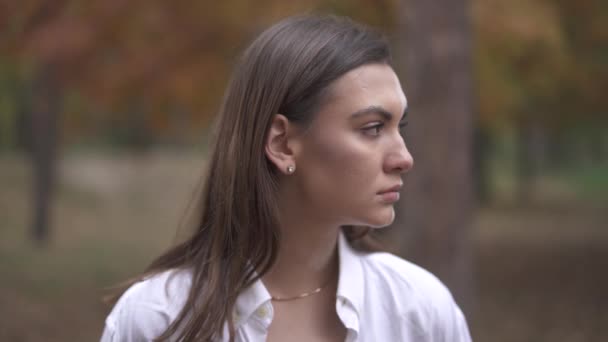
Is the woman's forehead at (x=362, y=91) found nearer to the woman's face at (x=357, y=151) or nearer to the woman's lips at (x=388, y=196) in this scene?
the woman's face at (x=357, y=151)

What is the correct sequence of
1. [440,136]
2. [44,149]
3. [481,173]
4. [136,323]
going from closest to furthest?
[136,323] → [440,136] → [44,149] → [481,173]

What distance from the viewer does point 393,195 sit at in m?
2.01

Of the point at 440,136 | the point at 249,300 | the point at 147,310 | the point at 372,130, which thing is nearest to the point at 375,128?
the point at 372,130

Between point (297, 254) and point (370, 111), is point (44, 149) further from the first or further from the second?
point (370, 111)

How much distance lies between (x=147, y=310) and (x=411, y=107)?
3246 millimetres

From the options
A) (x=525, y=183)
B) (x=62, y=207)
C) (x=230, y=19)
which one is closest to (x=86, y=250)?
(x=62, y=207)

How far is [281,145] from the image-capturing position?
6.69 ft

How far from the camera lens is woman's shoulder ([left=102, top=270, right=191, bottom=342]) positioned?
1950 millimetres

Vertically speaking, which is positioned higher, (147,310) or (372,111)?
(372,111)

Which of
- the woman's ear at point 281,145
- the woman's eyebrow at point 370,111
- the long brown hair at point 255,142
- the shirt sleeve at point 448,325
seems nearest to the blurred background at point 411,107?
the long brown hair at point 255,142

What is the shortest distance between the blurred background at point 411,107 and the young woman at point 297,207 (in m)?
0.46

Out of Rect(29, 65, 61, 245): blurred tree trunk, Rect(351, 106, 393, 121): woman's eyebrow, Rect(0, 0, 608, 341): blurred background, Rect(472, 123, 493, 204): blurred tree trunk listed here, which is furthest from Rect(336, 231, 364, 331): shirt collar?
Rect(472, 123, 493, 204): blurred tree trunk

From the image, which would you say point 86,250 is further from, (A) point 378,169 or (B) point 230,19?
(A) point 378,169

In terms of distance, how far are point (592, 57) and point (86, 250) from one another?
308 inches
